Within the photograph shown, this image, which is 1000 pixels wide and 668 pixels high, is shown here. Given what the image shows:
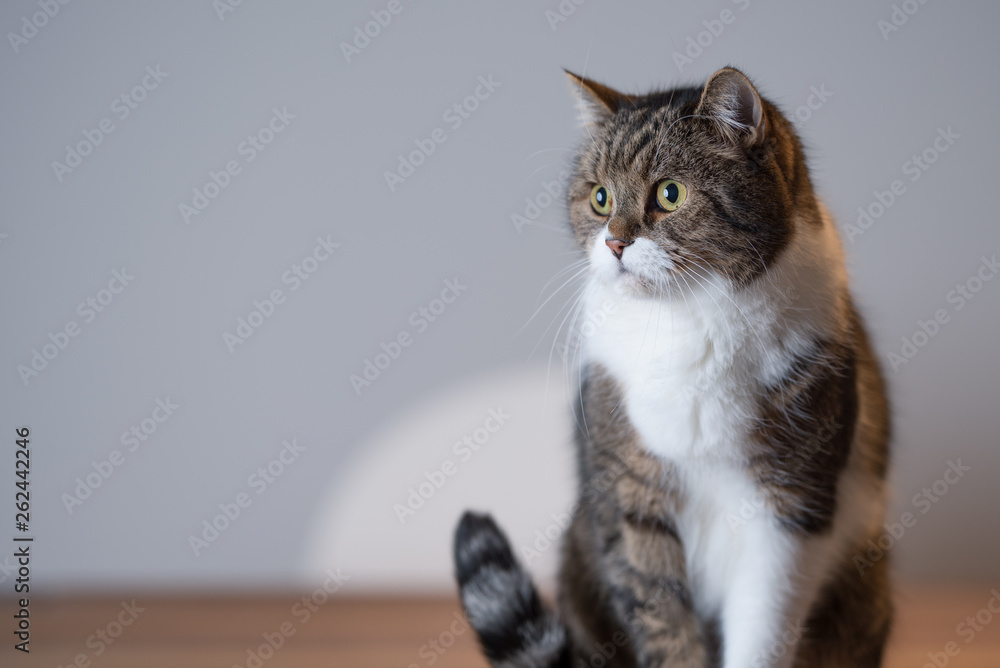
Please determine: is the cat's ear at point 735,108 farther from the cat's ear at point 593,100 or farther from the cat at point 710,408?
the cat's ear at point 593,100

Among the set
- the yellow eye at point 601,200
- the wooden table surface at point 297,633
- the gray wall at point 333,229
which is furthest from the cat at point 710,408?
the gray wall at point 333,229

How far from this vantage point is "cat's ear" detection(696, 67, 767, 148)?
0.98 meters

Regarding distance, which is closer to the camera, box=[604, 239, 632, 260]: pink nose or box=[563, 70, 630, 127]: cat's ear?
box=[604, 239, 632, 260]: pink nose

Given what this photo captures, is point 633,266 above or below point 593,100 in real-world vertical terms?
below

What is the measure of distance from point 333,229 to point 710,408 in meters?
1.23

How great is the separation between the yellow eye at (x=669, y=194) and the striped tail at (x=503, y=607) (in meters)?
0.57

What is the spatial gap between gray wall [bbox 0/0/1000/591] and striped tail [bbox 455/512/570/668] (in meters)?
0.73

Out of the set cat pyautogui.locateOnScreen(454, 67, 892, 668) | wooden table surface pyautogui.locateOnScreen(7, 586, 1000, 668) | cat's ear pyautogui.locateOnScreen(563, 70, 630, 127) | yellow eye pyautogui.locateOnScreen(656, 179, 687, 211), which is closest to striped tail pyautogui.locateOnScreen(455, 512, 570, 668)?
cat pyautogui.locateOnScreen(454, 67, 892, 668)

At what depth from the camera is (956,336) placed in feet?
6.11

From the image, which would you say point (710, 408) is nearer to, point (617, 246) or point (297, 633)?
point (617, 246)

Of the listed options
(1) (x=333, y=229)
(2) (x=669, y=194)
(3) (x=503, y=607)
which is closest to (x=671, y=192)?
(2) (x=669, y=194)

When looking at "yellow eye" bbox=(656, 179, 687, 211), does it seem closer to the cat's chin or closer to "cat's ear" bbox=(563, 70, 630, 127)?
the cat's chin

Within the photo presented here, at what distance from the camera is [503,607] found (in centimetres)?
113

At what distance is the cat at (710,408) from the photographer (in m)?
1.01
